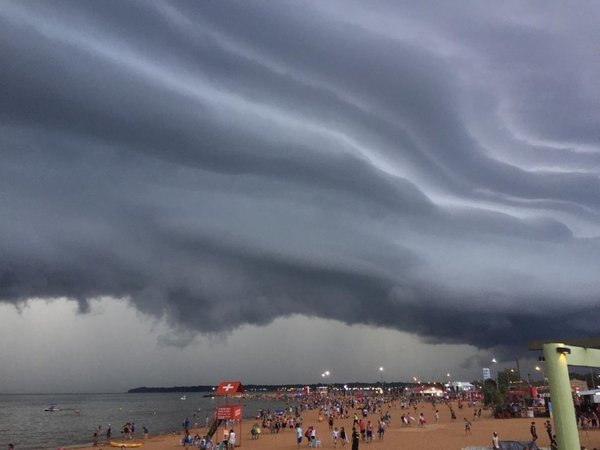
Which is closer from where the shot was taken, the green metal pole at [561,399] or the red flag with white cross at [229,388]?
the green metal pole at [561,399]

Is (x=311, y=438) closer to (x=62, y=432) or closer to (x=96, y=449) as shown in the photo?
(x=96, y=449)

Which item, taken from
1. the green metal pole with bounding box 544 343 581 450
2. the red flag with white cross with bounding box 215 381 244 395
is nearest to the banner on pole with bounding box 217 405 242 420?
the red flag with white cross with bounding box 215 381 244 395

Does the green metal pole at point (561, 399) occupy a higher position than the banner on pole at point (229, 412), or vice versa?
the green metal pole at point (561, 399)

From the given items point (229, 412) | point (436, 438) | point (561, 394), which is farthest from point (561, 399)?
point (436, 438)

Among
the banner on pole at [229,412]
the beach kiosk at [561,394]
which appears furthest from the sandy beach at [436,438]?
the beach kiosk at [561,394]

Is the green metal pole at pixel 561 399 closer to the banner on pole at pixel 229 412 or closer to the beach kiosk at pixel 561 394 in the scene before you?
the beach kiosk at pixel 561 394

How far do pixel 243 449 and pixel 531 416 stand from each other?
31.6m

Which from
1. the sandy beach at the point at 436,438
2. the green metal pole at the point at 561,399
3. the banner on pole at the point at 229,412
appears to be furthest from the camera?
the banner on pole at the point at 229,412

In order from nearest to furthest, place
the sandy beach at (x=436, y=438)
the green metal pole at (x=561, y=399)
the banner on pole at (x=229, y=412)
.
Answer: the green metal pole at (x=561, y=399)
the sandy beach at (x=436, y=438)
the banner on pole at (x=229, y=412)

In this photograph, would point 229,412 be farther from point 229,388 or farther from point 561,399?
point 561,399

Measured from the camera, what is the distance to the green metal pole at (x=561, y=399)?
47.5 ft


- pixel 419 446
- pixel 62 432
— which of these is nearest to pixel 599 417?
pixel 419 446

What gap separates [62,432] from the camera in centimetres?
7444

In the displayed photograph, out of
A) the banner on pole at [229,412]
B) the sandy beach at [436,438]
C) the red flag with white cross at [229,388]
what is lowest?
the sandy beach at [436,438]
